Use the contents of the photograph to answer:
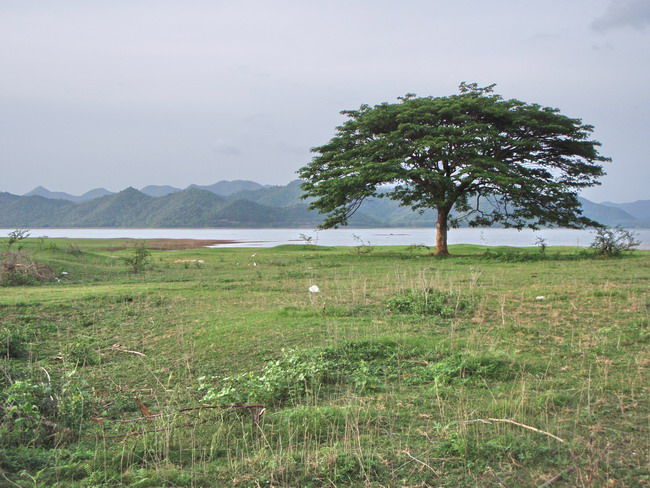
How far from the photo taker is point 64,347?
8078mm

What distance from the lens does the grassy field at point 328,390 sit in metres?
4.12

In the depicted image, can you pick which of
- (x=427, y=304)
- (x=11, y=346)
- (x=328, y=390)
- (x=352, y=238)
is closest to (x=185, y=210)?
(x=352, y=238)

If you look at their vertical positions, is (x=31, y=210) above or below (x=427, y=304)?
above

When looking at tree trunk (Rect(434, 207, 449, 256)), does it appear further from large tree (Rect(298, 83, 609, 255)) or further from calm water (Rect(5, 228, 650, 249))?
calm water (Rect(5, 228, 650, 249))

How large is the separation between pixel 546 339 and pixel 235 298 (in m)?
7.15

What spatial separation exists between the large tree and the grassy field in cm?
1279

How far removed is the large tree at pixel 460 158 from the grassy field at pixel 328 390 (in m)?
12.8

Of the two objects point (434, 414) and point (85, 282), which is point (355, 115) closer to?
point (85, 282)

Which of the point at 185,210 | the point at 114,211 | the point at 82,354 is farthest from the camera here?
the point at 114,211

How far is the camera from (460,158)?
25375mm

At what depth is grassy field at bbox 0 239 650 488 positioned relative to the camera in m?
4.12

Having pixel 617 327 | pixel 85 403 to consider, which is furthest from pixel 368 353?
pixel 617 327

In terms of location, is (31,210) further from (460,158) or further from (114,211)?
(460,158)

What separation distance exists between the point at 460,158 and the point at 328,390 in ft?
69.6
